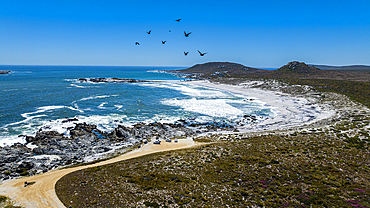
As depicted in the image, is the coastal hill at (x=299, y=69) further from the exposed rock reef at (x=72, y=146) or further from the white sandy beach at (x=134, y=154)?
the exposed rock reef at (x=72, y=146)

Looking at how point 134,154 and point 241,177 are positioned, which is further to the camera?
point 134,154

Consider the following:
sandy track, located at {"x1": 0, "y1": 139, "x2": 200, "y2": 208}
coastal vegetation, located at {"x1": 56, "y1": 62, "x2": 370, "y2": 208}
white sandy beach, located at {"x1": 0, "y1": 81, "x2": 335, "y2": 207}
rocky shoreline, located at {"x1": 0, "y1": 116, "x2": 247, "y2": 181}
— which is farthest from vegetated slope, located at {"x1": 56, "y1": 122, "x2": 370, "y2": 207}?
rocky shoreline, located at {"x1": 0, "y1": 116, "x2": 247, "y2": 181}

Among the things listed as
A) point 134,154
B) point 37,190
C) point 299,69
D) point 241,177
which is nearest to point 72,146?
point 134,154

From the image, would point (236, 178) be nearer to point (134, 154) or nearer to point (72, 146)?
point (134, 154)

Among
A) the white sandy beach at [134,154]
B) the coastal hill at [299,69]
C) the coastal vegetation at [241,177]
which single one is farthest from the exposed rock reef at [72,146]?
the coastal hill at [299,69]

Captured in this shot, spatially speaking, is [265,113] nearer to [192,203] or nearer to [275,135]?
[275,135]

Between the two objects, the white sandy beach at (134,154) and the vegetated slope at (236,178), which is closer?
the vegetated slope at (236,178)

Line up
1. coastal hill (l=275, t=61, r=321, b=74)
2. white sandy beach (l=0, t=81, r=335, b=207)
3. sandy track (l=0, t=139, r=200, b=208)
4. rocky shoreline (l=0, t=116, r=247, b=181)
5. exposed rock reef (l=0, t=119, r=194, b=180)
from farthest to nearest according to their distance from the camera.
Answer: coastal hill (l=275, t=61, r=321, b=74) → rocky shoreline (l=0, t=116, r=247, b=181) → exposed rock reef (l=0, t=119, r=194, b=180) → white sandy beach (l=0, t=81, r=335, b=207) → sandy track (l=0, t=139, r=200, b=208)

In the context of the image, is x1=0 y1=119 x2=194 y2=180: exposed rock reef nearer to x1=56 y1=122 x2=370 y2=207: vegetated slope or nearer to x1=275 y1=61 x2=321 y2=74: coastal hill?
x1=56 y1=122 x2=370 y2=207: vegetated slope
